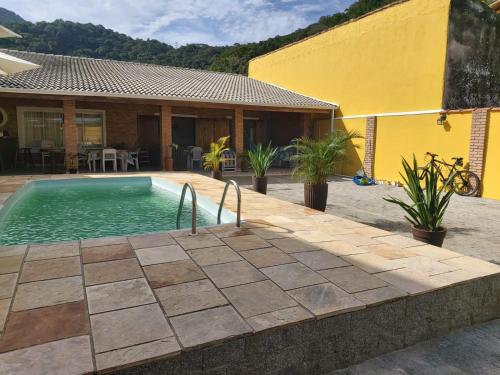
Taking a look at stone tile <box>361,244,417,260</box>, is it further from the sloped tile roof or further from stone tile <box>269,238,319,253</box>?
the sloped tile roof

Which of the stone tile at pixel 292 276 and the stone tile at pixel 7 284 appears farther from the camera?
the stone tile at pixel 292 276

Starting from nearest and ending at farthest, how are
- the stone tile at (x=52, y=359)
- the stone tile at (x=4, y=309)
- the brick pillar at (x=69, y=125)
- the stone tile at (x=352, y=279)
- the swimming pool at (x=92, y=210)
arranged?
the stone tile at (x=52, y=359) → the stone tile at (x=4, y=309) → the stone tile at (x=352, y=279) → the swimming pool at (x=92, y=210) → the brick pillar at (x=69, y=125)

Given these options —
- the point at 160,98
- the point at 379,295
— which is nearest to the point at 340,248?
the point at 379,295

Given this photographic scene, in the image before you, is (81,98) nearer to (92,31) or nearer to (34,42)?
(34,42)

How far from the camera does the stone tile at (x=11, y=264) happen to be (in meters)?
3.21

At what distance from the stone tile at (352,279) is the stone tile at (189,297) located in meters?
1.04

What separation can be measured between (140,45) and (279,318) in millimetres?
37185

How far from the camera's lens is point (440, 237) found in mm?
4629

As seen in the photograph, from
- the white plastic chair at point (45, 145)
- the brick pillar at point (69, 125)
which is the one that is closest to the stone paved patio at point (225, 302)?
the brick pillar at point (69, 125)

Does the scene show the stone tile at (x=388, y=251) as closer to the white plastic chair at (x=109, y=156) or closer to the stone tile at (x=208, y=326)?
the stone tile at (x=208, y=326)

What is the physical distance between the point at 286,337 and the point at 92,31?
38204mm

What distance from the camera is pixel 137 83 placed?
14.3 metres

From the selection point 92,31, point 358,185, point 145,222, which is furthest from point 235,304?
point 92,31

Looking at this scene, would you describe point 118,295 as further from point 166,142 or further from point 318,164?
point 166,142
